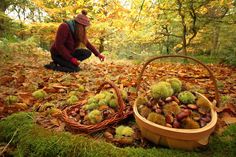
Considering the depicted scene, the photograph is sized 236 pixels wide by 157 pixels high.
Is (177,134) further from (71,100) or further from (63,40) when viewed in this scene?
(63,40)

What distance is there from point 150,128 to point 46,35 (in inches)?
399

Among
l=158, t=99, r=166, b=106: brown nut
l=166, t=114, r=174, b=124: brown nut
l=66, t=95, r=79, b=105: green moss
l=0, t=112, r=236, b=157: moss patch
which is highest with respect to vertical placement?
l=158, t=99, r=166, b=106: brown nut

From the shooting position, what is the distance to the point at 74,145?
155cm

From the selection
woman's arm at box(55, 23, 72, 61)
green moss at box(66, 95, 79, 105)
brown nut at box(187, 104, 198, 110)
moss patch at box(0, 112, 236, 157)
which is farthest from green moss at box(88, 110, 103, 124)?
woman's arm at box(55, 23, 72, 61)

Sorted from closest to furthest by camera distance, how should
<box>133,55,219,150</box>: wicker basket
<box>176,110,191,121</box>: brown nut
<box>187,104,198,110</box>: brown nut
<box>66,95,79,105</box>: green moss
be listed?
<box>133,55,219,150</box>: wicker basket, <box>176,110,191,121</box>: brown nut, <box>187,104,198,110</box>: brown nut, <box>66,95,79,105</box>: green moss

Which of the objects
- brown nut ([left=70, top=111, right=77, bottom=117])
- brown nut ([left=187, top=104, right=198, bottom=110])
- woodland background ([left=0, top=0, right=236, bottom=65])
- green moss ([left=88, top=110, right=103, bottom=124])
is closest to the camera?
brown nut ([left=187, top=104, right=198, bottom=110])

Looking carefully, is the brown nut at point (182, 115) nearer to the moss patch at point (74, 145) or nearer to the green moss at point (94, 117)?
the moss patch at point (74, 145)

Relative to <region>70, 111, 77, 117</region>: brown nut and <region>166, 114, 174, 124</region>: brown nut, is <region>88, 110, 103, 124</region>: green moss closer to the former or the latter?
<region>70, 111, 77, 117</region>: brown nut

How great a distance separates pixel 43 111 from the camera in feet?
7.27

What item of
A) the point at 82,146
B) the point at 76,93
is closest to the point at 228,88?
the point at 76,93

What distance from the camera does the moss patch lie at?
1.51m

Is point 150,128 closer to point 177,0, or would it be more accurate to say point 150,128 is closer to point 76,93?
point 76,93

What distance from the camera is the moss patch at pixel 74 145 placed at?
1.51 metres

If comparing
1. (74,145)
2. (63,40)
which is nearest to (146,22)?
(63,40)
